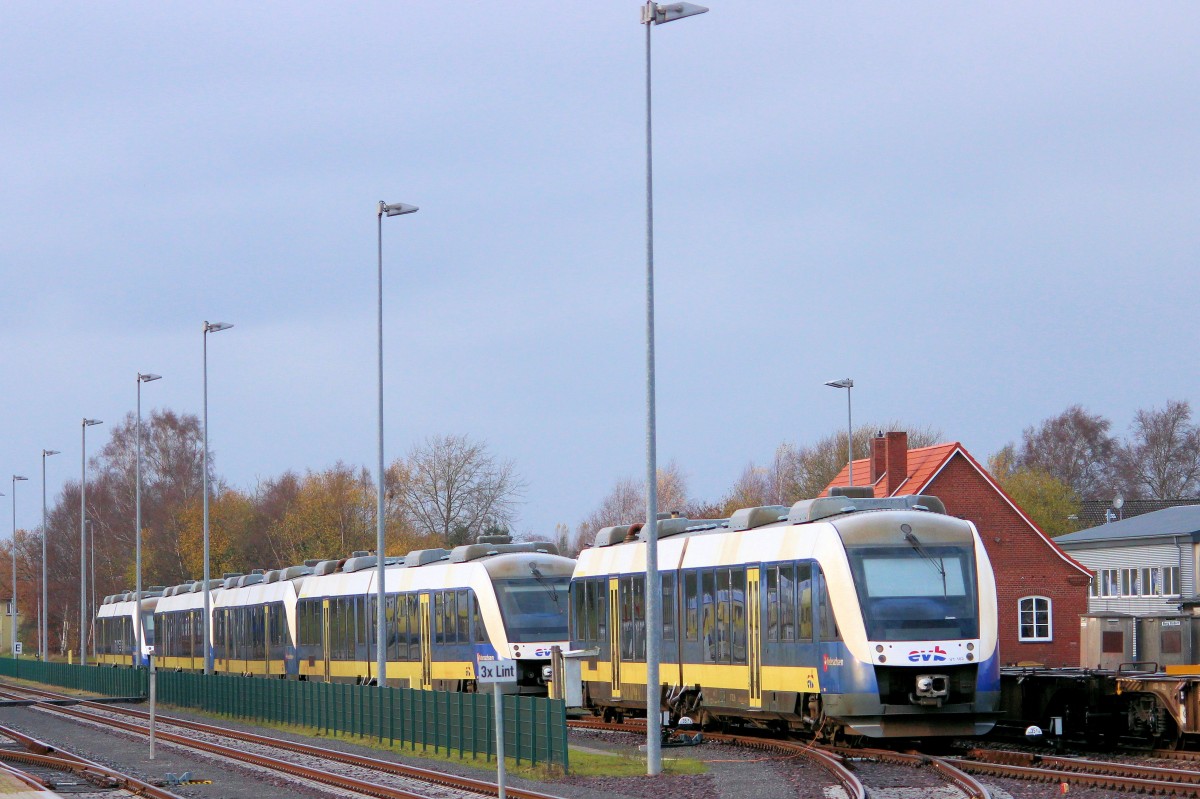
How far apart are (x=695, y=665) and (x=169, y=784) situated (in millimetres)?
8109

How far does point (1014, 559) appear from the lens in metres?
53.5

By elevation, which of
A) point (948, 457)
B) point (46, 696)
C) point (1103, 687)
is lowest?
point (46, 696)

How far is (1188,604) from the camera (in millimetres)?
31562

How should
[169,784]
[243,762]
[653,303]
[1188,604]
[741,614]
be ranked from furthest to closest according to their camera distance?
1. [1188,604]
2. [243,762]
3. [741,614]
4. [169,784]
5. [653,303]

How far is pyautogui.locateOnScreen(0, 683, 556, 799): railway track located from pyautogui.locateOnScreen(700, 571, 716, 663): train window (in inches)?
195

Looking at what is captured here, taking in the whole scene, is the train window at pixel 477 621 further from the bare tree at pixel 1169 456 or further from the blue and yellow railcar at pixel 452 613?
the bare tree at pixel 1169 456

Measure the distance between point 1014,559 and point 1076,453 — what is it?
5909cm

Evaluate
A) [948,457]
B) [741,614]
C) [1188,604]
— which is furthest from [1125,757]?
[948,457]

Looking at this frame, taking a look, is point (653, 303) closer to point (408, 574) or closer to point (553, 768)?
point (553, 768)

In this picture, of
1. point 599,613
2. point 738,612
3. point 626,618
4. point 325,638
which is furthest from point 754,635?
point 325,638

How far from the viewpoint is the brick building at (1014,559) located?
52.6 m

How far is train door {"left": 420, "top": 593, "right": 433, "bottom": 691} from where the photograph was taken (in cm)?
3559

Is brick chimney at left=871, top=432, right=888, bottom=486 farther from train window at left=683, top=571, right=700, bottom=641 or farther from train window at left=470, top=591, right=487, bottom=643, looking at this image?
train window at left=683, top=571, right=700, bottom=641

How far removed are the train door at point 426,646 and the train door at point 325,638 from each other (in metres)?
6.83
